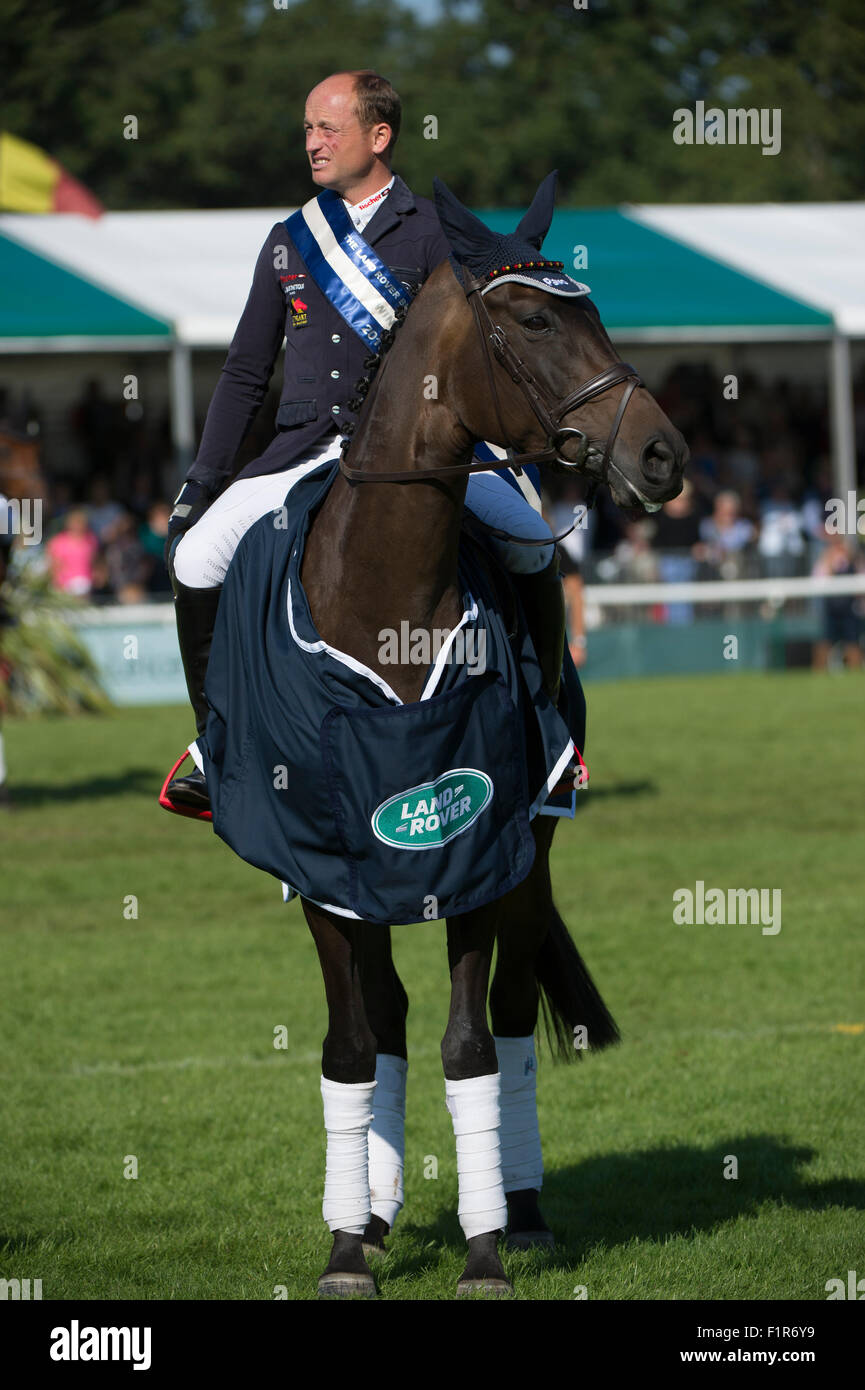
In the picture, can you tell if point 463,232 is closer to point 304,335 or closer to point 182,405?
point 304,335

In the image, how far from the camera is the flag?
80.5 ft

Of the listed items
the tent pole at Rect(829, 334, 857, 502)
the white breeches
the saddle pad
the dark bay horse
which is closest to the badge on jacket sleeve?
the white breeches

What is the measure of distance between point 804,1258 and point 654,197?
47822mm

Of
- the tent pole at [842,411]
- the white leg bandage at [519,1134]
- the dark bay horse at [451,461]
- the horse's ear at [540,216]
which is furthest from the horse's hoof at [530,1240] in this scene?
the tent pole at [842,411]

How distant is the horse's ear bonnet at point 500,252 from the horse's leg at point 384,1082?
175 centimetres

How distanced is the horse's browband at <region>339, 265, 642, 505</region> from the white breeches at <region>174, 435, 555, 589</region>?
56 cm

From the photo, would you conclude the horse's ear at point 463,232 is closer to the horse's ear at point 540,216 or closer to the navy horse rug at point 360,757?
the horse's ear at point 540,216

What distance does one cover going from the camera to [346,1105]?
4.54m

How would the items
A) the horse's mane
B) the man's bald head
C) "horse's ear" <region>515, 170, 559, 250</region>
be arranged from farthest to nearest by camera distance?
the man's bald head, the horse's mane, "horse's ear" <region>515, 170, 559, 250</region>

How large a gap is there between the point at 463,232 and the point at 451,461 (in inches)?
20.8

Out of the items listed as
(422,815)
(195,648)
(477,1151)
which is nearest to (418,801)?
(422,815)

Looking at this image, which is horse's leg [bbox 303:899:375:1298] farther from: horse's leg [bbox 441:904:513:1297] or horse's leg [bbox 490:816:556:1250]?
horse's leg [bbox 490:816:556:1250]
